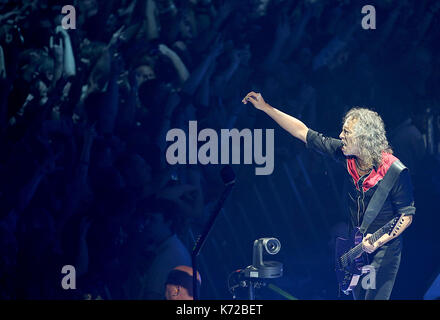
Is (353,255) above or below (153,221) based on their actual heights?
below

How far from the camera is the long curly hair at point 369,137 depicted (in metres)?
4.78

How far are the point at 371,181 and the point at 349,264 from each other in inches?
26.0

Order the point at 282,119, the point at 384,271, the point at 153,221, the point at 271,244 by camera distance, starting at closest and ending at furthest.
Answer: the point at 271,244 → the point at 384,271 → the point at 282,119 → the point at 153,221

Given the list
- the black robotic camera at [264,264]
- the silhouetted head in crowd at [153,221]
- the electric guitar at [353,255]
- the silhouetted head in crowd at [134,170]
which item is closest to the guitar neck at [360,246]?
the electric guitar at [353,255]

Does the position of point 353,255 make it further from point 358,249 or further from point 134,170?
point 134,170

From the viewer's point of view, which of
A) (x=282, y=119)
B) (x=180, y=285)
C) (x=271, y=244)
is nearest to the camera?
(x=271, y=244)

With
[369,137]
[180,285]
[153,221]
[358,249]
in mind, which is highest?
[369,137]

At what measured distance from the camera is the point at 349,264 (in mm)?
4852

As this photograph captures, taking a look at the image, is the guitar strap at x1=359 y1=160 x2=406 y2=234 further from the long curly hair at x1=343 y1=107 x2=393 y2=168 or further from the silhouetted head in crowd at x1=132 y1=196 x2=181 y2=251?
the silhouetted head in crowd at x1=132 y1=196 x2=181 y2=251

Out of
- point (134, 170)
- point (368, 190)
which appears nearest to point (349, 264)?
point (368, 190)

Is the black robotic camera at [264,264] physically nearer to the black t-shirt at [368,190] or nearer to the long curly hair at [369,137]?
the black t-shirt at [368,190]

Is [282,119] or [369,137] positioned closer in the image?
[369,137]

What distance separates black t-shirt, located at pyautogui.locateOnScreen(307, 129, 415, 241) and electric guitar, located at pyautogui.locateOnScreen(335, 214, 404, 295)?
63 mm

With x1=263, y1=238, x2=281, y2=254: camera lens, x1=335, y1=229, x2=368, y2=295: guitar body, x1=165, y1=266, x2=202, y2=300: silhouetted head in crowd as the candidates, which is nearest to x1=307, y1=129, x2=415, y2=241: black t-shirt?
x1=335, y1=229, x2=368, y2=295: guitar body
